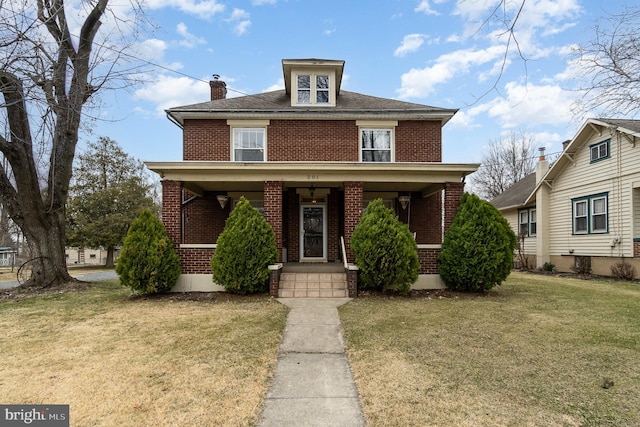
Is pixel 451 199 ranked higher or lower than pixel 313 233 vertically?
higher

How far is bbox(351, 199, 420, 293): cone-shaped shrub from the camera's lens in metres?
8.48

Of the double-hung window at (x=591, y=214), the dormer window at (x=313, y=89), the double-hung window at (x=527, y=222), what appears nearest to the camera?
the dormer window at (x=313, y=89)

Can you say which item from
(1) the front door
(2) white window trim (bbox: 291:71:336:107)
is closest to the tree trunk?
(1) the front door

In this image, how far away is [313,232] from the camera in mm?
12805

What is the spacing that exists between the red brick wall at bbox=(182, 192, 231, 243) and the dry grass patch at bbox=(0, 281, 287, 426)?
4.78 meters

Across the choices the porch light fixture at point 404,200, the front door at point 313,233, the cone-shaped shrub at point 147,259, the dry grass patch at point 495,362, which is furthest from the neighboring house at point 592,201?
the cone-shaped shrub at point 147,259

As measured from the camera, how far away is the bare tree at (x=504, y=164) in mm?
35250

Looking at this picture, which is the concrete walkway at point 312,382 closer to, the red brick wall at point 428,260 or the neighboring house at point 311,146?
the red brick wall at point 428,260

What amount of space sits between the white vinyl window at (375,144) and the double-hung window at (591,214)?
8621mm

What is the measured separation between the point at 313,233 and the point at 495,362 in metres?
8.86

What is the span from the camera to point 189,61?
10.6m

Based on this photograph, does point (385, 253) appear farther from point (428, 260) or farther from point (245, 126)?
point (245, 126)

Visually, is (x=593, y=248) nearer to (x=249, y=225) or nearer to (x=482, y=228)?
(x=482, y=228)

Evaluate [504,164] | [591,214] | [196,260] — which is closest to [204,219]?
[196,260]
